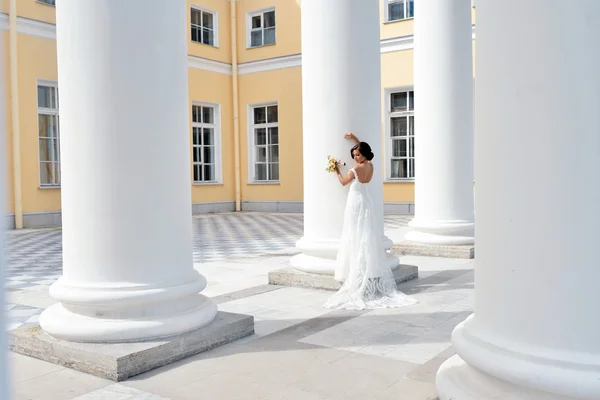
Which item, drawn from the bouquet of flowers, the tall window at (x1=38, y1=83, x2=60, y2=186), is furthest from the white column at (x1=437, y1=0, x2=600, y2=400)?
the tall window at (x1=38, y1=83, x2=60, y2=186)

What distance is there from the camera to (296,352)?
4.40 metres

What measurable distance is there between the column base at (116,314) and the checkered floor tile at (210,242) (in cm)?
283

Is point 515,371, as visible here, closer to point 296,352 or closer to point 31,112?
point 296,352

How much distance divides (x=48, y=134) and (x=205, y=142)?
5794 millimetres

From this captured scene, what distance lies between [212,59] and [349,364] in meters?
17.8

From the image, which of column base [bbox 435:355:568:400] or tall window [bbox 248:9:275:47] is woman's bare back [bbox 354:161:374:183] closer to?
column base [bbox 435:355:568:400]

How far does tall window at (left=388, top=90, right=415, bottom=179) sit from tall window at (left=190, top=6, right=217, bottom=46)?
6.83m

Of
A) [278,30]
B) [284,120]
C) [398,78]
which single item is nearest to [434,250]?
[398,78]

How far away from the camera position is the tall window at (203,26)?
2036cm

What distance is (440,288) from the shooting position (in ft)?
22.2

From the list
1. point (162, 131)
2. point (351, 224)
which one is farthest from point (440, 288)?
point (162, 131)

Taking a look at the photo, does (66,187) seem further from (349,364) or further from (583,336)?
(583,336)

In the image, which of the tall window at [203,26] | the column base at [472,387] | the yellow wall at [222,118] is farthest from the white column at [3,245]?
the tall window at [203,26]

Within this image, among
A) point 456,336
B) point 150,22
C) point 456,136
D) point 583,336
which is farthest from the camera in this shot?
point 456,136
